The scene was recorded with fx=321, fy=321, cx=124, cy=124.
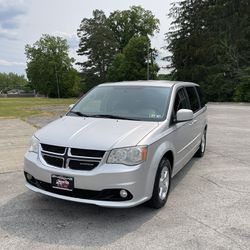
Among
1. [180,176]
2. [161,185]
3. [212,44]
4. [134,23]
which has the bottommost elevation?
[180,176]

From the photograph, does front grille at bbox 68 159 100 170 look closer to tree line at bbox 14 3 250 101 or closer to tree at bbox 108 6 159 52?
tree line at bbox 14 3 250 101

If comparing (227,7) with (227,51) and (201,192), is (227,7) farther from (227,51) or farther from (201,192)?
(201,192)

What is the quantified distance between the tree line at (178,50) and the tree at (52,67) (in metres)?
0.23

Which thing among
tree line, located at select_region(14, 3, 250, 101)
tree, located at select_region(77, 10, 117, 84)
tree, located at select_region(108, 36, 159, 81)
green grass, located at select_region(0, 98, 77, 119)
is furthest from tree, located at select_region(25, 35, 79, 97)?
green grass, located at select_region(0, 98, 77, 119)

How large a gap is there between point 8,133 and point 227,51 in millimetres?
28971

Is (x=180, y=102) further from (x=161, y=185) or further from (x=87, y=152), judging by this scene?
(x=87, y=152)

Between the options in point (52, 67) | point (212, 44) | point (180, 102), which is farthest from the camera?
point (52, 67)

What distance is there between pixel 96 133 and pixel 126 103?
1146mm

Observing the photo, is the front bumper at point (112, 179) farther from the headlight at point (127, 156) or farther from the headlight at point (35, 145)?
the headlight at point (35, 145)

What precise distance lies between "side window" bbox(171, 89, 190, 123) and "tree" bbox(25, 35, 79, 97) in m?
71.1

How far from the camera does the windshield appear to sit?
4645mm

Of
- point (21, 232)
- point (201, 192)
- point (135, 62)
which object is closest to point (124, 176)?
point (21, 232)

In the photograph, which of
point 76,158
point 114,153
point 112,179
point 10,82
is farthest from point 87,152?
point 10,82

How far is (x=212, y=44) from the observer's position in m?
35.4
